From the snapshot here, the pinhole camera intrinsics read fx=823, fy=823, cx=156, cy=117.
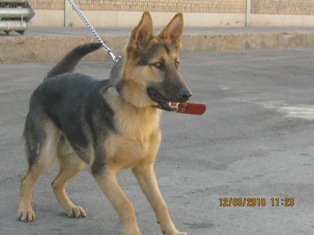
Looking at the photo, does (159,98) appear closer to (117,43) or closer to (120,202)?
(120,202)

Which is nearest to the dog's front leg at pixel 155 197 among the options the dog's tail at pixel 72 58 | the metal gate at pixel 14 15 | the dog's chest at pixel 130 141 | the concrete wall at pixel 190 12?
the dog's chest at pixel 130 141

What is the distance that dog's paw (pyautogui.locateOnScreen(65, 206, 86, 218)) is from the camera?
5.54 meters

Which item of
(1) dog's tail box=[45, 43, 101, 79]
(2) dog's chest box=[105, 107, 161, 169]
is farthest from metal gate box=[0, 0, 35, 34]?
(2) dog's chest box=[105, 107, 161, 169]

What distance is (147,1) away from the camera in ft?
73.0

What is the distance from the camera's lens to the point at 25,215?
5.42 meters

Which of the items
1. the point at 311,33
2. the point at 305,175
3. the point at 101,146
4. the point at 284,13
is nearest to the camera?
the point at 101,146

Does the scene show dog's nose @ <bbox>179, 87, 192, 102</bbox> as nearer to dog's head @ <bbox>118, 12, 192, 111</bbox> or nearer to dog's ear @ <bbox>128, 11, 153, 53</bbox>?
dog's head @ <bbox>118, 12, 192, 111</bbox>

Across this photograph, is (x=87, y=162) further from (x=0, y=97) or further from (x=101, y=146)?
(x=0, y=97)

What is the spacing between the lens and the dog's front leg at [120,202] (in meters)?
4.93

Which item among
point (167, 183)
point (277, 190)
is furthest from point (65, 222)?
point (277, 190)

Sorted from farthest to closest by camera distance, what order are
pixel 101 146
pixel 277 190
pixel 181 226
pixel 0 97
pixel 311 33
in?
1. pixel 311 33
2. pixel 0 97
3. pixel 277 190
4. pixel 181 226
5. pixel 101 146

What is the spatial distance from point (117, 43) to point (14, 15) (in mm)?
1996

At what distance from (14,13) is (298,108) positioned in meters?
6.32

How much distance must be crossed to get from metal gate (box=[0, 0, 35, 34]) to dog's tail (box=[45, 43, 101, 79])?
8298 mm
